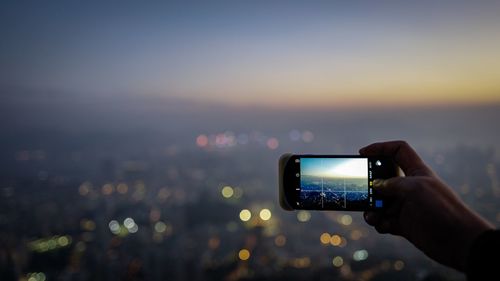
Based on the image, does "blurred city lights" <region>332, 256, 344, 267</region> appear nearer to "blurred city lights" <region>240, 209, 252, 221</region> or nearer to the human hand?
"blurred city lights" <region>240, 209, 252, 221</region>

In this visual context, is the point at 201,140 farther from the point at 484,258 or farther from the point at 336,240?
the point at 484,258

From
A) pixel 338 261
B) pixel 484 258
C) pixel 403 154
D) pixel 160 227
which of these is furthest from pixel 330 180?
pixel 160 227

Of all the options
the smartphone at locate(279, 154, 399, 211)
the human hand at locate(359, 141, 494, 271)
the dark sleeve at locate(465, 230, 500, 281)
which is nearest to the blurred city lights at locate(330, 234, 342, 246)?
the smartphone at locate(279, 154, 399, 211)

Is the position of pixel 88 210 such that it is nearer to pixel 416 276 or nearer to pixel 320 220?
pixel 320 220

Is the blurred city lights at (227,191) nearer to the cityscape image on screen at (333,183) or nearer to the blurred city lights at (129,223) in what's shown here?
the blurred city lights at (129,223)

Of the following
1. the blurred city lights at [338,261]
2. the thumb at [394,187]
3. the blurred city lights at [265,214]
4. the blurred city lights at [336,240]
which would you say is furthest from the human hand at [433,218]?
the blurred city lights at [265,214]

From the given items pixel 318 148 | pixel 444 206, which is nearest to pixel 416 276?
pixel 318 148
